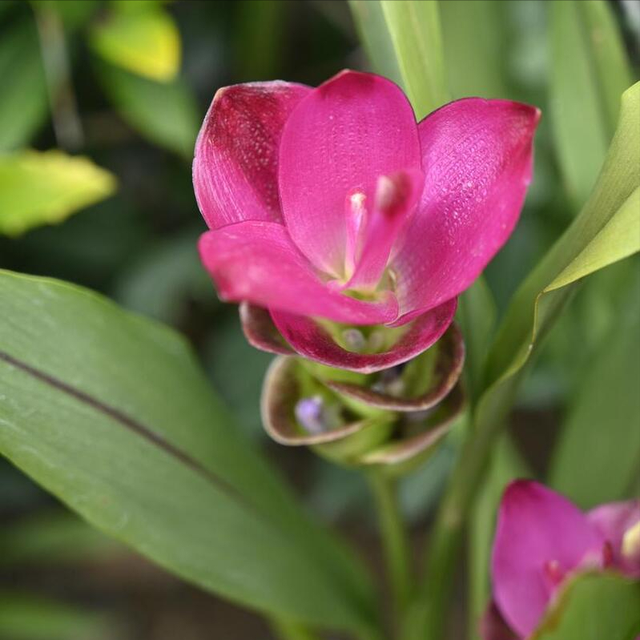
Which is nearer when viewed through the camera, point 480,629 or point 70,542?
point 480,629

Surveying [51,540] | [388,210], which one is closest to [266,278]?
[388,210]

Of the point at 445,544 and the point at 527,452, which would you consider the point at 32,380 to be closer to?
the point at 445,544

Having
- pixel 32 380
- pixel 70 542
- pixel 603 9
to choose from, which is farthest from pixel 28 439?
pixel 70 542

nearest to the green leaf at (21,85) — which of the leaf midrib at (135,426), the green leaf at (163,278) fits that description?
the green leaf at (163,278)

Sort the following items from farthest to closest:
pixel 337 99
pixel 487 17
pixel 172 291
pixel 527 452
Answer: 1. pixel 527 452
2. pixel 172 291
3. pixel 487 17
4. pixel 337 99

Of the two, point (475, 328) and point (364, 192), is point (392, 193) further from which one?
point (475, 328)

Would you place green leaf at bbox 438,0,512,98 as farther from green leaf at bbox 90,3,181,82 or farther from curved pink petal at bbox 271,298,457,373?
curved pink petal at bbox 271,298,457,373
